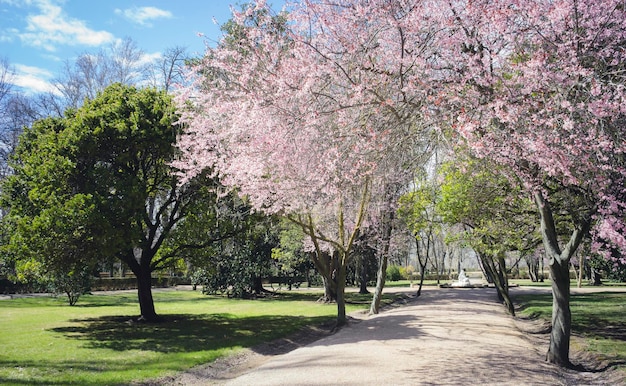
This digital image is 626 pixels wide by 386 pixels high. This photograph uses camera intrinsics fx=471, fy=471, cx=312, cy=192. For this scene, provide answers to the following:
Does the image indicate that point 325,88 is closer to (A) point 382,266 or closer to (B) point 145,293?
(B) point 145,293

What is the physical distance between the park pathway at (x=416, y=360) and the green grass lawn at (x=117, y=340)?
1559 mm

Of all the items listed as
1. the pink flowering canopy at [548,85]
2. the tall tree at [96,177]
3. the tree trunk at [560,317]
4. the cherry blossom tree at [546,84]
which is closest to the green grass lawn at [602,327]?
the tree trunk at [560,317]

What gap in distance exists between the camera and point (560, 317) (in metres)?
9.04

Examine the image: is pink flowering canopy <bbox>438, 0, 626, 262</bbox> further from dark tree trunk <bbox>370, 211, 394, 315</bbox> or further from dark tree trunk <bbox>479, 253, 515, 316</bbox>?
dark tree trunk <bbox>370, 211, 394, 315</bbox>

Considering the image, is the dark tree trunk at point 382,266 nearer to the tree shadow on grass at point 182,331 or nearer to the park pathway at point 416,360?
the tree shadow on grass at point 182,331

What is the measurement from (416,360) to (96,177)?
31.5 feet

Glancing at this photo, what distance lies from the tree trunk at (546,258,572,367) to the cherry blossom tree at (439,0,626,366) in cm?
170

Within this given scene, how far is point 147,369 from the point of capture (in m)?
8.99

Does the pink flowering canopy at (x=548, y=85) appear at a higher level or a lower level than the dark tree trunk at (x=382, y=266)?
higher

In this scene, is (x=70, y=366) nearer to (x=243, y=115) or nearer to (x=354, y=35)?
(x=243, y=115)

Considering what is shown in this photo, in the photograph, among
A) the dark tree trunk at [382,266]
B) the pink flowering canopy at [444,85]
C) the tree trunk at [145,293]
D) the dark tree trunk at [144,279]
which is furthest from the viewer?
the dark tree trunk at [382,266]

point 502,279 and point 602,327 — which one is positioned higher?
point 502,279

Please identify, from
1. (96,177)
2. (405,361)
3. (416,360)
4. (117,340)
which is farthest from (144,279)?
(416,360)

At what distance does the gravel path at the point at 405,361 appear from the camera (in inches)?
312
